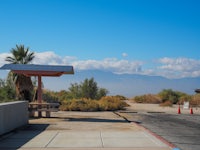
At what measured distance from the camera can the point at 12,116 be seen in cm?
1812

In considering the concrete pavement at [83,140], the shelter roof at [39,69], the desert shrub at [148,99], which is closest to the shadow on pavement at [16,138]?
the concrete pavement at [83,140]

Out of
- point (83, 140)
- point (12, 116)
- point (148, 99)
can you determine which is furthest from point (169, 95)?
point (83, 140)

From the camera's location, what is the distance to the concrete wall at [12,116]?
16.3m

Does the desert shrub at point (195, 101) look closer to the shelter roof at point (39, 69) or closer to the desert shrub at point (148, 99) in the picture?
the desert shrub at point (148, 99)

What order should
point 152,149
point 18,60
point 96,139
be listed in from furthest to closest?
1. point 18,60
2. point 96,139
3. point 152,149

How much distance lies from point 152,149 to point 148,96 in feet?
135

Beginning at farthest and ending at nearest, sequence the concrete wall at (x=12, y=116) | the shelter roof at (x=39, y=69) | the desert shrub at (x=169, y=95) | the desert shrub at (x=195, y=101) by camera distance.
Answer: the desert shrub at (x=169, y=95)
the desert shrub at (x=195, y=101)
the shelter roof at (x=39, y=69)
the concrete wall at (x=12, y=116)

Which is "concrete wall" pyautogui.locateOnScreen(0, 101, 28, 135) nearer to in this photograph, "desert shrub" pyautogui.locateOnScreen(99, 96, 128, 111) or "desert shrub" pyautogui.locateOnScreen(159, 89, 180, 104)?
"desert shrub" pyautogui.locateOnScreen(99, 96, 128, 111)

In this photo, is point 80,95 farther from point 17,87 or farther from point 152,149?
point 152,149

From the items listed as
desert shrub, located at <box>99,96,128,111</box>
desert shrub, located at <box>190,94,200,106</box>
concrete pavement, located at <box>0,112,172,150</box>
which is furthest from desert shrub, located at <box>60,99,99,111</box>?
concrete pavement, located at <box>0,112,172,150</box>

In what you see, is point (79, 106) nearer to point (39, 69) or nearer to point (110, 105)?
point (110, 105)

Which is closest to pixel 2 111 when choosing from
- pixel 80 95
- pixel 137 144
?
pixel 137 144

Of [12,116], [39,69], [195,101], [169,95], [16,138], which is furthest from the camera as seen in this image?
[169,95]

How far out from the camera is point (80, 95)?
4666cm
